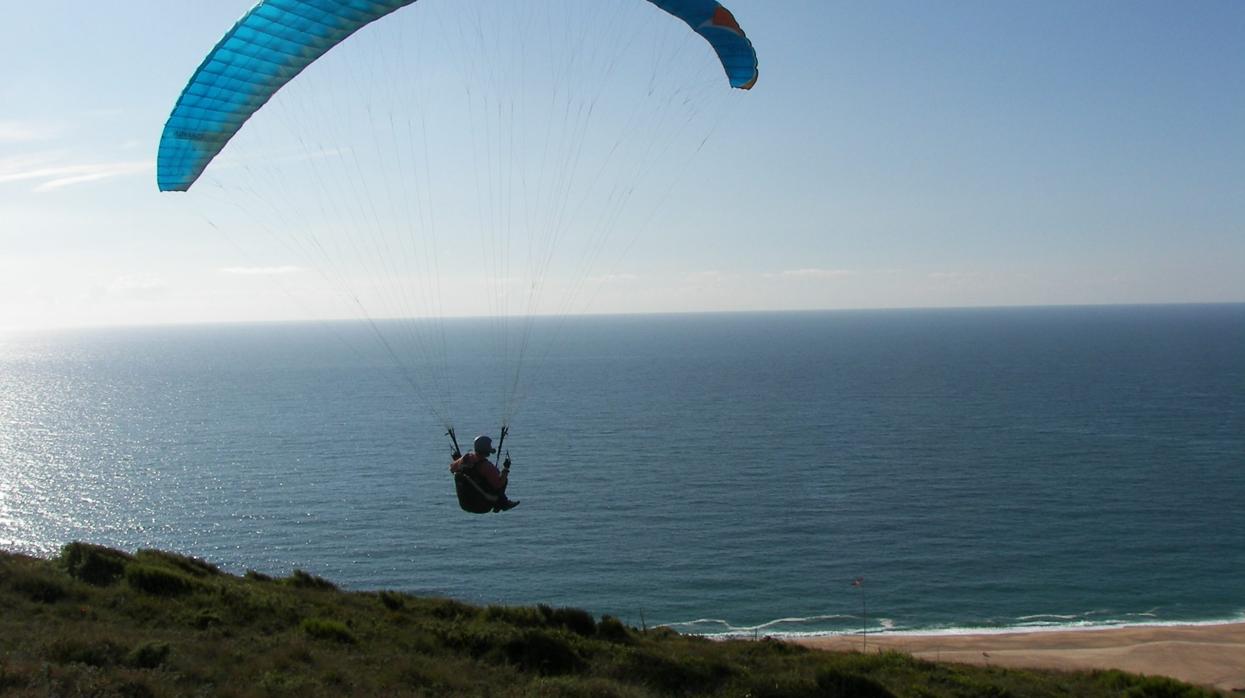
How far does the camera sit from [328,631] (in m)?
14.4

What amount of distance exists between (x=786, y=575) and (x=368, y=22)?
2720cm

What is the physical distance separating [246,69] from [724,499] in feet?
117

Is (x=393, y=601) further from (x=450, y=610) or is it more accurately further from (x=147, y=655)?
(x=147, y=655)

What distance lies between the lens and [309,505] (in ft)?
150

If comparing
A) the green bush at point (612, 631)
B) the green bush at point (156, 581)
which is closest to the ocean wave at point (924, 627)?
the green bush at point (612, 631)

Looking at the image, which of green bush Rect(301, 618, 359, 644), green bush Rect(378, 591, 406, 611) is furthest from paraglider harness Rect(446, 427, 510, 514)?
green bush Rect(378, 591, 406, 611)

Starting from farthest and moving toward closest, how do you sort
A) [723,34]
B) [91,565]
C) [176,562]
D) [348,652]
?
[176,562], [91,565], [723,34], [348,652]

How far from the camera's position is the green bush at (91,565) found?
15164mm

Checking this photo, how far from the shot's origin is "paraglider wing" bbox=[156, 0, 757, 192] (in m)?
12.7

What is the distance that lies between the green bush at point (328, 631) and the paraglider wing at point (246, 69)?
23.5ft

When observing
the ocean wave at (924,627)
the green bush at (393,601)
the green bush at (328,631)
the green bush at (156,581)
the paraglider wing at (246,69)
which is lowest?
the ocean wave at (924,627)

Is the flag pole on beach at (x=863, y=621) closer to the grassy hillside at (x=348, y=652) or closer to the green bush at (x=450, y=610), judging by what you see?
the grassy hillside at (x=348, y=652)

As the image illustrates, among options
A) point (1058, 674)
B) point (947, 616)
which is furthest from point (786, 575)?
point (1058, 674)

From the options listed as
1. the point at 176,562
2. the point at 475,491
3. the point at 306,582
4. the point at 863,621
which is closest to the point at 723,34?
the point at 475,491
